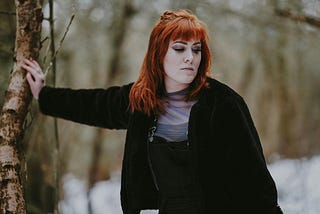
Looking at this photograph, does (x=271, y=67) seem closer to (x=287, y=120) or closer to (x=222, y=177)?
(x=287, y=120)

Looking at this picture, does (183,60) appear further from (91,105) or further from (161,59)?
(91,105)

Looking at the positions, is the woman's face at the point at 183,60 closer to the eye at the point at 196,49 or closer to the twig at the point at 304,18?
the eye at the point at 196,49

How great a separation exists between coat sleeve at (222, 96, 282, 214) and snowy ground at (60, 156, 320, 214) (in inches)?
24.4

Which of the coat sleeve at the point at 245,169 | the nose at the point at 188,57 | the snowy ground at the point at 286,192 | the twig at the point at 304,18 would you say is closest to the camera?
the coat sleeve at the point at 245,169

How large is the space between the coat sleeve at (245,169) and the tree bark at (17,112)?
1048mm

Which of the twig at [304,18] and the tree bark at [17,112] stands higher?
the twig at [304,18]

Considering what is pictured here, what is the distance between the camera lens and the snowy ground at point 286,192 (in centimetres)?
457

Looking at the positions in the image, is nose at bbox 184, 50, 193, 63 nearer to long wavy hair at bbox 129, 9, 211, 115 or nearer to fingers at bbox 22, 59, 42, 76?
long wavy hair at bbox 129, 9, 211, 115

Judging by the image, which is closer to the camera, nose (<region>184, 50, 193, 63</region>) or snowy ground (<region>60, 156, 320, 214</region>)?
nose (<region>184, 50, 193, 63</region>)

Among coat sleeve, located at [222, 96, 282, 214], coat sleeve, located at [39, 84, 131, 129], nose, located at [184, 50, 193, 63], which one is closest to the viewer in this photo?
coat sleeve, located at [222, 96, 282, 214]

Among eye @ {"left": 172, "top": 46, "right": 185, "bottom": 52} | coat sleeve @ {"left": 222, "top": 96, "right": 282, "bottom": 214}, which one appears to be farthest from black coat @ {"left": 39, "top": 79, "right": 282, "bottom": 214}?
eye @ {"left": 172, "top": 46, "right": 185, "bottom": 52}

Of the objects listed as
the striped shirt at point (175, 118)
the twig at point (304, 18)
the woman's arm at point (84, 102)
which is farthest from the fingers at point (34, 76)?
the twig at point (304, 18)

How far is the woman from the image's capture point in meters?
2.35

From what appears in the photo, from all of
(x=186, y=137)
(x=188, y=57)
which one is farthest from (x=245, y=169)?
(x=188, y=57)
